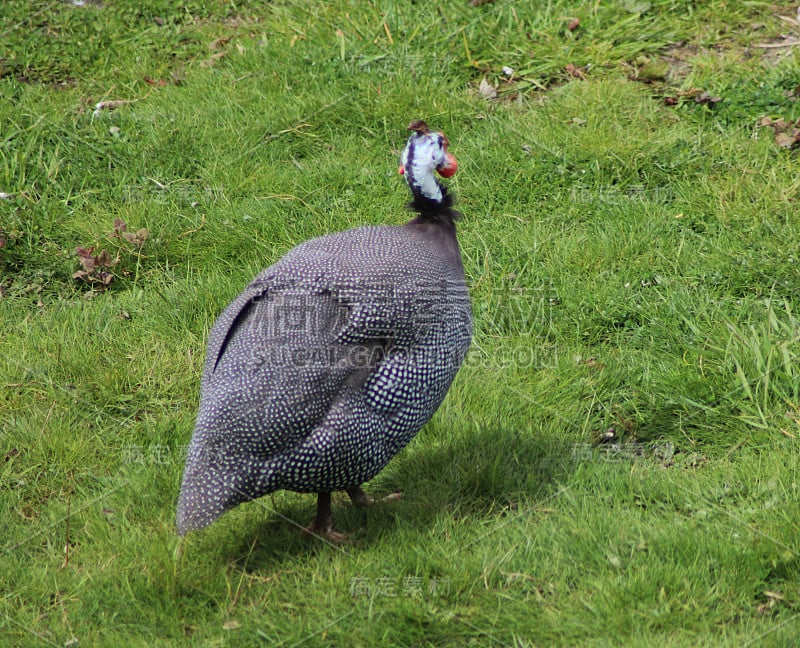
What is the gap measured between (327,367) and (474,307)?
1621 millimetres

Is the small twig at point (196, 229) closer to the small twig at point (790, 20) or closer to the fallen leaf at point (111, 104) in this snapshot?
the fallen leaf at point (111, 104)

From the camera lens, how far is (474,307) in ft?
16.1

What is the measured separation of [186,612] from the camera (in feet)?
11.3

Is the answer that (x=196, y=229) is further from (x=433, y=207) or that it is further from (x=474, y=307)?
(x=433, y=207)

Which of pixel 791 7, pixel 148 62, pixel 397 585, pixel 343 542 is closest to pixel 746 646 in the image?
pixel 397 585

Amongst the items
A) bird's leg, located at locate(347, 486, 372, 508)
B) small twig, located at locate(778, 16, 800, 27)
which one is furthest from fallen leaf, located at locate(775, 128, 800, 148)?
bird's leg, located at locate(347, 486, 372, 508)

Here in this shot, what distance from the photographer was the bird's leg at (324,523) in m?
3.73

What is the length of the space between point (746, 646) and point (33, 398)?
10.2 feet

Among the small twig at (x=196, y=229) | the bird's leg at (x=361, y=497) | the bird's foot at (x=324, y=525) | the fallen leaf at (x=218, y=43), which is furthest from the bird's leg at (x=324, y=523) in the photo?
the fallen leaf at (x=218, y=43)

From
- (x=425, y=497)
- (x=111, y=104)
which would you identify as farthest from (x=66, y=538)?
(x=111, y=104)

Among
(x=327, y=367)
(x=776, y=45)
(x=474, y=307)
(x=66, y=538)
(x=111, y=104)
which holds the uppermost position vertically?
(x=776, y=45)

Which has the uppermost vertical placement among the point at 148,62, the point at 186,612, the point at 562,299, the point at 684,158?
the point at 148,62

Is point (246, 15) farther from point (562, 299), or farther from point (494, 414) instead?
point (494, 414)

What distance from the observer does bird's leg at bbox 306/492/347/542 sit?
12.2 feet
